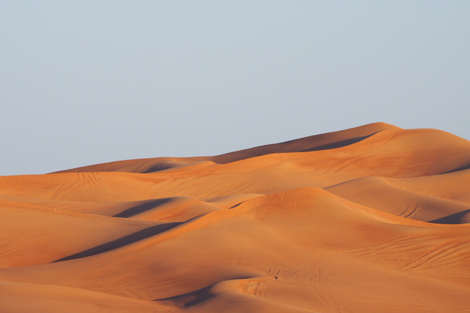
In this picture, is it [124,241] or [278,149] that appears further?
[278,149]

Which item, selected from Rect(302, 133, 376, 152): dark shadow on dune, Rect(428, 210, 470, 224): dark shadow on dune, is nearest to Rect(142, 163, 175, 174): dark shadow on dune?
Rect(302, 133, 376, 152): dark shadow on dune

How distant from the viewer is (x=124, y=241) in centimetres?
1226

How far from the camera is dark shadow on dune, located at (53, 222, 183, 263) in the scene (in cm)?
1203

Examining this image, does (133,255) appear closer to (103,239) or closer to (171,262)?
(171,262)

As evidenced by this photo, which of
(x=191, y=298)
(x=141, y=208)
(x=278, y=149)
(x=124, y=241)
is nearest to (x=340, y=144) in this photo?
(x=278, y=149)

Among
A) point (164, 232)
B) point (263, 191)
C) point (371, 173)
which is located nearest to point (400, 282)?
point (164, 232)

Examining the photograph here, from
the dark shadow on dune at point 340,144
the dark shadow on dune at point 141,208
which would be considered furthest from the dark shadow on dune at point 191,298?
the dark shadow on dune at point 340,144

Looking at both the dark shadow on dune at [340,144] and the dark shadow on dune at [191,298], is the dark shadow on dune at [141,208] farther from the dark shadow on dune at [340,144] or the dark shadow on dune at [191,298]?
the dark shadow on dune at [340,144]

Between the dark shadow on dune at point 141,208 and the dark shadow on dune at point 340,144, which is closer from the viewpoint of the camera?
the dark shadow on dune at point 141,208

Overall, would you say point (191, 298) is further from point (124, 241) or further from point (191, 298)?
point (124, 241)

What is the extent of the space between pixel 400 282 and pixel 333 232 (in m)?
2.77

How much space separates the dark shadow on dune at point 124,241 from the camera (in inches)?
474

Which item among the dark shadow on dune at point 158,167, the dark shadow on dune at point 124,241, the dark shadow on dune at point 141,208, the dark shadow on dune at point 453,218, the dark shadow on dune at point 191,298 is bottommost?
the dark shadow on dune at point 453,218

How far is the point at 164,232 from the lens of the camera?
11.5 meters
